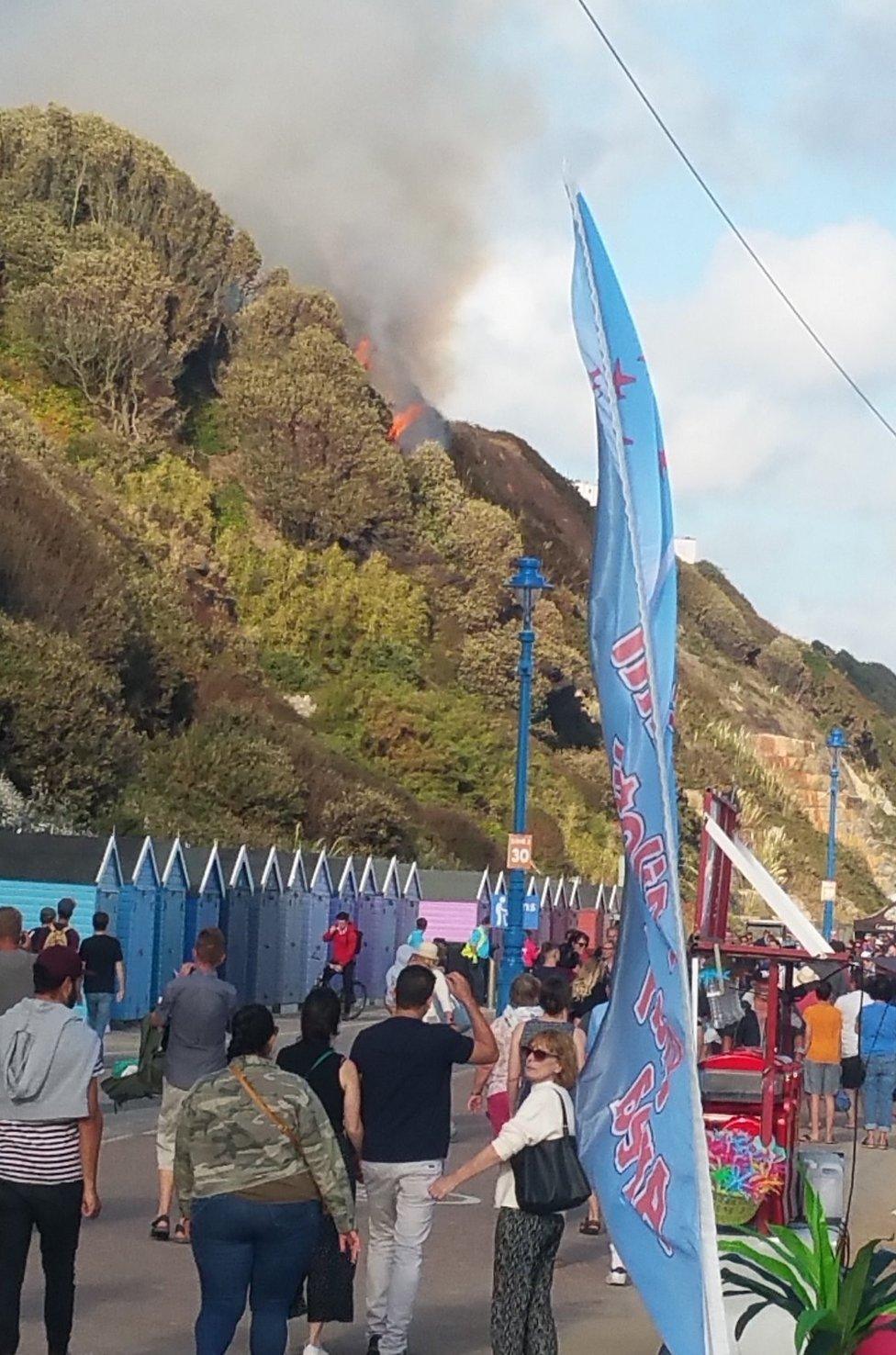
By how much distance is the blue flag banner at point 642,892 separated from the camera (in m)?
5.85

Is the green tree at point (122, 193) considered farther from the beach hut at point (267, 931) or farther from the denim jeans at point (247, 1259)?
the denim jeans at point (247, 1259)

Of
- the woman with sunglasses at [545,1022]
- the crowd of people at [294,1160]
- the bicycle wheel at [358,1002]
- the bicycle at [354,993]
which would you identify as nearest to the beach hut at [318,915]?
the bicycle at [354,993]

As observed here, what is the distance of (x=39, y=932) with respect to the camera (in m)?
20.7

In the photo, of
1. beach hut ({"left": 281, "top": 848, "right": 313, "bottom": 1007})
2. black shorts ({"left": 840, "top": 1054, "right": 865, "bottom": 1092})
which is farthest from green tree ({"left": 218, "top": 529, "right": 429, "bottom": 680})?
black shorts ({"left": 840, "top": 1054, "right": 865, "bottom": 1092})

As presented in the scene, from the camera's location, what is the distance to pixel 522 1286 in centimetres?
869

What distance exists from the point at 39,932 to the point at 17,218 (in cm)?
5102

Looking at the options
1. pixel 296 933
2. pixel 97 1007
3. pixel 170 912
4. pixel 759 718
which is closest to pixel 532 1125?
pixel 97 1007

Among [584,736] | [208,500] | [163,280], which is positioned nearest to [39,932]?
[208,500]

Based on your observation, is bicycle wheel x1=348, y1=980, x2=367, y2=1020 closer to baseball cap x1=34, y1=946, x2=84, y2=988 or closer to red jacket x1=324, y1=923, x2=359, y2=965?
red jacket x1=324, y1=923, x2=359, y2=965

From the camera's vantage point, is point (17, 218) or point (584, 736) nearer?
point (17, 218)

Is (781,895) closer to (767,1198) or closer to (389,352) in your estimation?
(767,1198)

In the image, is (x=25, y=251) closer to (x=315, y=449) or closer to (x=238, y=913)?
(x=315, y=449)

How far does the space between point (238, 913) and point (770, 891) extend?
887 inches

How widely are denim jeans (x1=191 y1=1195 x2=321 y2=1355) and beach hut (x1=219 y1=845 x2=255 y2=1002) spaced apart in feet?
73.8
